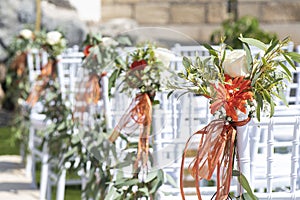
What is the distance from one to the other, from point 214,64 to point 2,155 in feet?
13.6

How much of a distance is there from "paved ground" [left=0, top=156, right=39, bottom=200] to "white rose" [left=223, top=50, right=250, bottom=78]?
2769 mm

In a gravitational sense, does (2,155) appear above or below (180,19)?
below

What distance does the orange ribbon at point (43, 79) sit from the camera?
4.35 m

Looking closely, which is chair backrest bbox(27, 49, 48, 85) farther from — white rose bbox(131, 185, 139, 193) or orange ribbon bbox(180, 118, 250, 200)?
orange ribbon bbox(180, 118, 250, 200)

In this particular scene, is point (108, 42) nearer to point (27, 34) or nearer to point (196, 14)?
point (27, 34)

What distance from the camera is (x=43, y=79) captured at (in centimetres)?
442

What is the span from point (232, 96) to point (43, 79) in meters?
2.62

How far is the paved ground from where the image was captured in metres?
4.59

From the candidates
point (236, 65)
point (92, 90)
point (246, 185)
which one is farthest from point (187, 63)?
point (92, 90)

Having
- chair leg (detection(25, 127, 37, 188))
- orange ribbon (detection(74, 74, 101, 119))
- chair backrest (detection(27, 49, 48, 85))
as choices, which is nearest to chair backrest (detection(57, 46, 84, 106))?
chair backrest (detection(27, 49, 48, 85))

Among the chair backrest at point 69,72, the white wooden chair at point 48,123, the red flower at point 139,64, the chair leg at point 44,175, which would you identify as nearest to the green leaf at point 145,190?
the red flower at point 139,64

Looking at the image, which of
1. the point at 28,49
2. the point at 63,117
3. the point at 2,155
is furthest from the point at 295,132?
the point at 2,155

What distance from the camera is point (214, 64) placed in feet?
6.42

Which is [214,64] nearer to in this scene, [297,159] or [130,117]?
[297,159]
